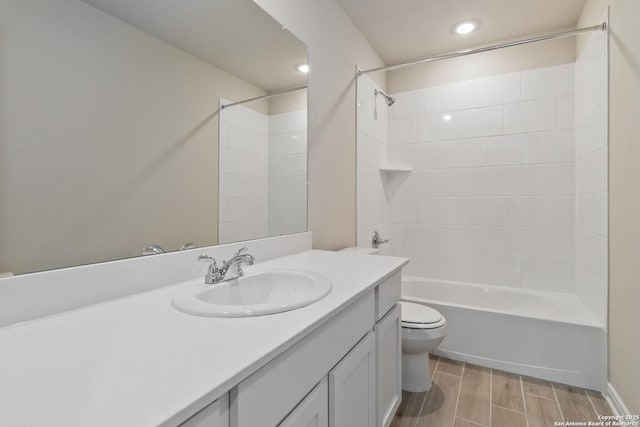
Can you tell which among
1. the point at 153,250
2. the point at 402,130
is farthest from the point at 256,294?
the point at 402,130

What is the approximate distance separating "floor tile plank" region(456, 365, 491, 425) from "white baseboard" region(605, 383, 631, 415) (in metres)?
0.57

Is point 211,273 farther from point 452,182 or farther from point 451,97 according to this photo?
point 451,97

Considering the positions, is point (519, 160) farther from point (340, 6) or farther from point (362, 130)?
point (340, 6)

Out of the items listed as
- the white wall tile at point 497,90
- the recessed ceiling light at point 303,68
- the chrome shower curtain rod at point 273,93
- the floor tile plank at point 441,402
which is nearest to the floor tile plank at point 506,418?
the floor tile plank at point 441,402

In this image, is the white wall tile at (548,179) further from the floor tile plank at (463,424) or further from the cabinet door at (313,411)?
the cabinet door at (313,411)

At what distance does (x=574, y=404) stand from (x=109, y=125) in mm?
2489

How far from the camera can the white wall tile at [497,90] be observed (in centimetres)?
248

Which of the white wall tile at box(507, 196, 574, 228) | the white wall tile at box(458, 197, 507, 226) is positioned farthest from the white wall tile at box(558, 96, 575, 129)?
the white wall tile at box(458, 197, 507, 226)

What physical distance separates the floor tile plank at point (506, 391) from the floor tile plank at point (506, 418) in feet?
0.15

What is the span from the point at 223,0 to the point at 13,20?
0.74m

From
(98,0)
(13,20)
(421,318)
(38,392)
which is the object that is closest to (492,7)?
(421,318)

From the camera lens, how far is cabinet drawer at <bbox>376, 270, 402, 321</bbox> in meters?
1.23

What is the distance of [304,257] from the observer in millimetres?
1559

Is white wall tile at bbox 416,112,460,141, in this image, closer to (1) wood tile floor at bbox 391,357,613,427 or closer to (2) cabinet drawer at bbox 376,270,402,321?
(2) cabinet drawer at bbox 376,270,402,321
